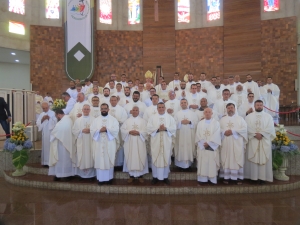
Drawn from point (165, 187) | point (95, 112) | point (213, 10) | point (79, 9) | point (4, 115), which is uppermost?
point (213, 10)

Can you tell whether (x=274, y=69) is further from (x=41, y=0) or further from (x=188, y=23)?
(x=41, y=0)

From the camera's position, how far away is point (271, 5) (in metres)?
15.9

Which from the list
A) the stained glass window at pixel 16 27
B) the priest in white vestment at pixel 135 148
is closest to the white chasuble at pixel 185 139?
the priest in white vestment at pixel 135 148

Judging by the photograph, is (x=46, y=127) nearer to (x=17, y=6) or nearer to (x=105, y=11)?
(x=17, y=6)

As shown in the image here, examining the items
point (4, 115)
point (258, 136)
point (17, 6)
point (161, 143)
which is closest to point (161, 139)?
point (161, 143)

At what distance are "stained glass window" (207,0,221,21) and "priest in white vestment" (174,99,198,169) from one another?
11.4 m

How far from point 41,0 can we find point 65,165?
13.8 metres

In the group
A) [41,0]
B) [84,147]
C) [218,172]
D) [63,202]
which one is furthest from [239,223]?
[41,0]

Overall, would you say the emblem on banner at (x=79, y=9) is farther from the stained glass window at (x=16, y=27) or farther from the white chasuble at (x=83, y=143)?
the white chasuble at (x=83, y=143)

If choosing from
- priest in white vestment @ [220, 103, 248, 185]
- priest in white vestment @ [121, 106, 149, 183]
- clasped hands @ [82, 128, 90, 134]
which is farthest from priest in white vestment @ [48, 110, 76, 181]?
priest in white vestment @ [220, 103, 248, 185]

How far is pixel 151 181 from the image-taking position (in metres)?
6.80

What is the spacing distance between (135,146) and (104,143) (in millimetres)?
721

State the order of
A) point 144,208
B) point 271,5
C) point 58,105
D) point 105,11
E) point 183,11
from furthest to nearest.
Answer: point 105,11 → point 183,11 → point 271,5 → point 58,105 → point 144,208

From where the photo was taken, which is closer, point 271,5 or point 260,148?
point 260,148
